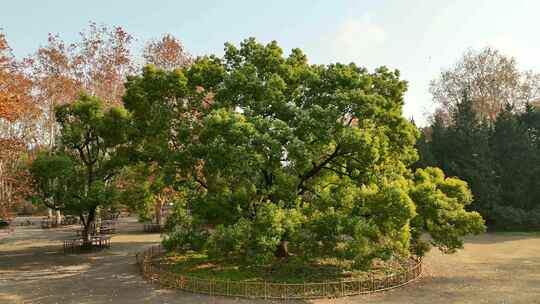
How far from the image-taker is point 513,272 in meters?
24.5

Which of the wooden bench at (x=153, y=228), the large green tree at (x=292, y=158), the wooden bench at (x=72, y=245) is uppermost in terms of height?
the large green tree at (x=292, y=158)

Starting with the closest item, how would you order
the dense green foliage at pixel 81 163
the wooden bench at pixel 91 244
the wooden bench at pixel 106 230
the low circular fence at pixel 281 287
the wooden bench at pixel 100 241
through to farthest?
the low circular fence at pixel 281 287 → the dense green foliage at pixel 81 163 → the wooden bench at pixel 91 244 → the wooden bench at pixel 100 241 → the wooden bench at pixel 106 230

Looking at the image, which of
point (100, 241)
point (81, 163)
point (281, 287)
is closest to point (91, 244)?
point (100, 241)

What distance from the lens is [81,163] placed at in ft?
112

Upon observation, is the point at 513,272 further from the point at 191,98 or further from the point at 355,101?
the point at 191,98

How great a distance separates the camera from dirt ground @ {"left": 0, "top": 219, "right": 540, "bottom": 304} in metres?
19.5

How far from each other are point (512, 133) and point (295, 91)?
3524 cm

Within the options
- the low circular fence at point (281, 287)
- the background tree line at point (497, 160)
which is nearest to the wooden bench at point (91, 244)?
the low circular fence at point (281, 287)

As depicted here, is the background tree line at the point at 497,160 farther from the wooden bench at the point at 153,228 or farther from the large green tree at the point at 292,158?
the wooden bench at the point at 153,228

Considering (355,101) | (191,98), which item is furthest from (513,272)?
(191,98)

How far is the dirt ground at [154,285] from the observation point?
19453mm

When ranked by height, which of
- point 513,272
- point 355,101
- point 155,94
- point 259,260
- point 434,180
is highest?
point 155,94

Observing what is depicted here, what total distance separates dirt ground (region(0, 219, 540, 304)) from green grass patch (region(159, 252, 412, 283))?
2188 mm

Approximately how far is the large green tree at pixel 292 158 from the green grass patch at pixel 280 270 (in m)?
1.53
